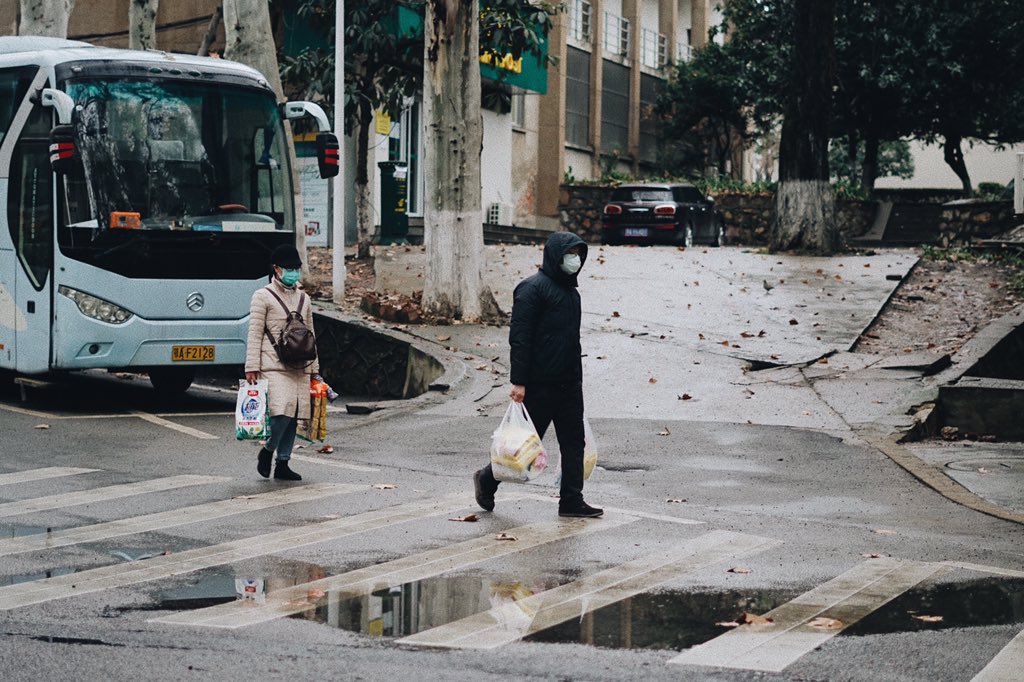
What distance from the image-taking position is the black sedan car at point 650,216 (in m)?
35.7

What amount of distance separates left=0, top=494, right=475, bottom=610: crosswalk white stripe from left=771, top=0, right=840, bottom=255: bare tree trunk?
20.0 metres

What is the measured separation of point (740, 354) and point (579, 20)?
1214 inches

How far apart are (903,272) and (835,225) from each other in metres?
4.58

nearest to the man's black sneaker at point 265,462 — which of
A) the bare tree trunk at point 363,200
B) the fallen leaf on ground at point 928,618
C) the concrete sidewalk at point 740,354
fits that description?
the concrete sidewalk at point 740,354

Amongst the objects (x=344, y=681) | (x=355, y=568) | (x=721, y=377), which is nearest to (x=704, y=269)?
(x=721, y=377)

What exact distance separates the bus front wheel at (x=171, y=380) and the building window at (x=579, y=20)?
31111 mm

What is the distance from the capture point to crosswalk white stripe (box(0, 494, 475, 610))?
23.8 ft

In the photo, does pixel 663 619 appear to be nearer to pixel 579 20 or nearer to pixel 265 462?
pixel 265 462

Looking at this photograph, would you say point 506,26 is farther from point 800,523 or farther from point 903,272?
point 800,523

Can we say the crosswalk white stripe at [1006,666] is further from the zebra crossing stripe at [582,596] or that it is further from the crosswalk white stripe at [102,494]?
the crosswalk white stripe at [102,494]

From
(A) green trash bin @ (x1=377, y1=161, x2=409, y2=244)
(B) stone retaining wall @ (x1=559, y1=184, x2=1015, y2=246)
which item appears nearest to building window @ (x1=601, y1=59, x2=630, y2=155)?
(B) stone retaining wall @ (x1=559, y1=184, x2=1015, y2=246)

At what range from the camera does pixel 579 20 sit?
156 feet

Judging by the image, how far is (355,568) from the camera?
7.93m

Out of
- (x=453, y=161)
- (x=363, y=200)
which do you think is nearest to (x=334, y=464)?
(x=453, y=161)
